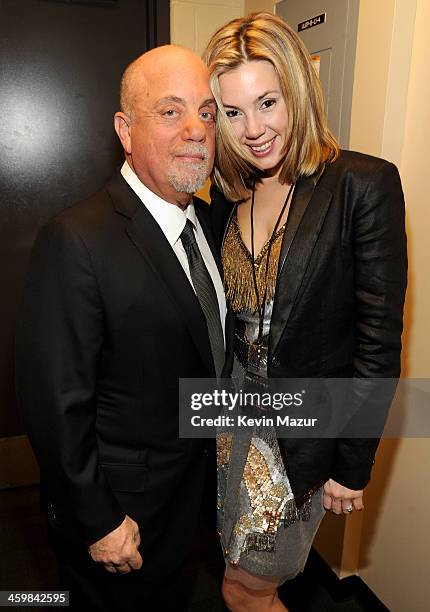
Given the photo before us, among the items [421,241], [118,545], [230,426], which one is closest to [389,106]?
[421,241]

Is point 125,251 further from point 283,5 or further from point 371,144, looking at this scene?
point 283,5

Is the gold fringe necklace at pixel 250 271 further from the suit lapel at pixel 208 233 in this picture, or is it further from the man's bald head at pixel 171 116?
the man's bald head at pixel 171 116

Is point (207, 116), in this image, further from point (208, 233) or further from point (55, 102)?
point (55, 102)

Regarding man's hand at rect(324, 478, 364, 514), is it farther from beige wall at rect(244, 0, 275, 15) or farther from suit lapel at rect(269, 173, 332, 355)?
beige wall at rect(244, 0, 275, 15)

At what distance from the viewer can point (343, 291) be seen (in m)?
1.34

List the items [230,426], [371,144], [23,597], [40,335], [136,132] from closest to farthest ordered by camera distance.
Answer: [40,335] → [136,132] → [230,426] → [371,144] → [23,597]

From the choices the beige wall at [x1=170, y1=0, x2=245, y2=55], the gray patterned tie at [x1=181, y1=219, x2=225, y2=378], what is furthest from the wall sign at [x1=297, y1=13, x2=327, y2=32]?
the gray patterned tie at [x1=181, y1=219, x2=225, y2=378]

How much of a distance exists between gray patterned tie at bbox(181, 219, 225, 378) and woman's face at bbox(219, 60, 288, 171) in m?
0.28

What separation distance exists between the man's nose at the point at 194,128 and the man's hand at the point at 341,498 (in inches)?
39.0

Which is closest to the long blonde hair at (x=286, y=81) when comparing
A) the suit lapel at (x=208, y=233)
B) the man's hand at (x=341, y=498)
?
the suit lapel at (x=208, y=233)

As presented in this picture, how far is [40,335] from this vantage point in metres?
1.20

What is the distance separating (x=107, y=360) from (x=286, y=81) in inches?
32.0

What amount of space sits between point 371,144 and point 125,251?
0.95m

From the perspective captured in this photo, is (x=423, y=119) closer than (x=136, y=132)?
No
